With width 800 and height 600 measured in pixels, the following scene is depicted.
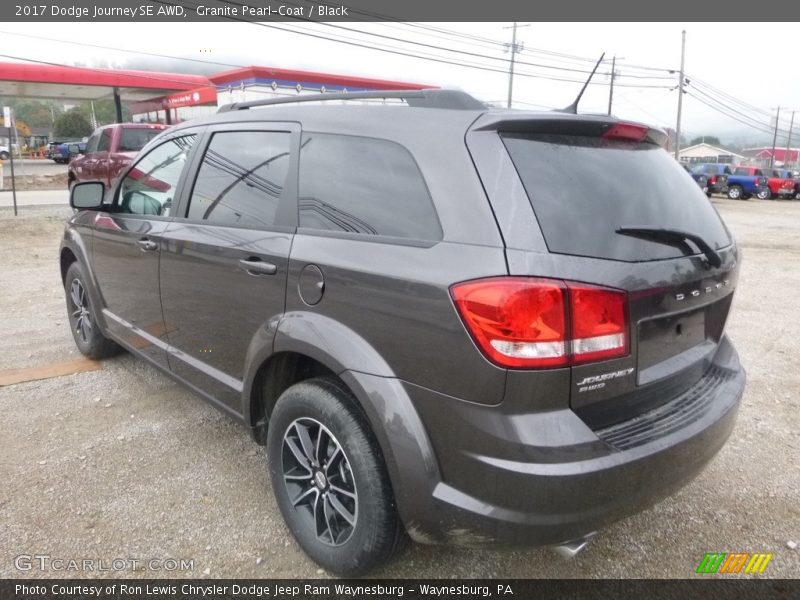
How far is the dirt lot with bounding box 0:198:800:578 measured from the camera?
233 centimetres

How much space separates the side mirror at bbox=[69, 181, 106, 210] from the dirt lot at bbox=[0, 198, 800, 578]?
1242 mm

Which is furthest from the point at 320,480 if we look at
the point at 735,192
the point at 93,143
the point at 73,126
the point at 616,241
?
the point at 73,126

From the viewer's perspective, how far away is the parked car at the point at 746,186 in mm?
27859

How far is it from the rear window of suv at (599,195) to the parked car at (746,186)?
30423mm

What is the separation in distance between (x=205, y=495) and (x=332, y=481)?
2.97 feet

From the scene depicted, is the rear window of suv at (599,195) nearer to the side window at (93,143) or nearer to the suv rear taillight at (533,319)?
the suv rear taillight at (533,319)

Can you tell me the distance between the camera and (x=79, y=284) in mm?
4379

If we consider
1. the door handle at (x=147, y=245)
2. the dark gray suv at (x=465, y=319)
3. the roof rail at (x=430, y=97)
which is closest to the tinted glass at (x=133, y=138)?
the door handle at (x=147, y=245)

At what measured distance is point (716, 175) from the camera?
28516 mm

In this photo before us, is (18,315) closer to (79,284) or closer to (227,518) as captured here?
(79,284)

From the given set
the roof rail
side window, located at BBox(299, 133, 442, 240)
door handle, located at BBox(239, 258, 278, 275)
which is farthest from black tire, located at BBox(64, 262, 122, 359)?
the roof rail

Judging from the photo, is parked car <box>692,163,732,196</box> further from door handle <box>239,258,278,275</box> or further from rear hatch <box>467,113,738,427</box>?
door handle <box>239,258,278,275</box>
